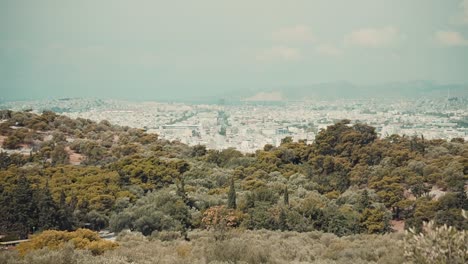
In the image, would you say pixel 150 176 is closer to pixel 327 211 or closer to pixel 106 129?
pixel 327 211

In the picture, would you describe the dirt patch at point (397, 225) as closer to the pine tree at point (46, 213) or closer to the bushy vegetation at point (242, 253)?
the bushy vegetation at point (242, 253)

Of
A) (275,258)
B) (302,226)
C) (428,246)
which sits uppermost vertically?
(428,246)

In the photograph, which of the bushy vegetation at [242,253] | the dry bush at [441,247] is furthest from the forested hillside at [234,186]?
the dry bush at [441,247]

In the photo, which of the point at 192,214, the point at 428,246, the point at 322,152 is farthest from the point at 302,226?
the point at 322,152

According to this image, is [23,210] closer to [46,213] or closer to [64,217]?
[46,213]

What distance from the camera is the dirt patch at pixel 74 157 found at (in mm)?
30897

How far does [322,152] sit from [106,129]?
20665 mm

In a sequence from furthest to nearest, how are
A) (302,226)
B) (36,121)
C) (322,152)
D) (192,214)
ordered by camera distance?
(36,121) → (322,152) → (192,214) → (302,226)

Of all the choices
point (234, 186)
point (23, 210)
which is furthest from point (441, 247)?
point (234, 186)

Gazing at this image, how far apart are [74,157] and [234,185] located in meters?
13.5

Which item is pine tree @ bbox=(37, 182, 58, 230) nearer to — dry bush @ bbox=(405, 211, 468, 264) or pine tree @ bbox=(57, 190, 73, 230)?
pine tree @ bbox=(57, 190, 73, 230)

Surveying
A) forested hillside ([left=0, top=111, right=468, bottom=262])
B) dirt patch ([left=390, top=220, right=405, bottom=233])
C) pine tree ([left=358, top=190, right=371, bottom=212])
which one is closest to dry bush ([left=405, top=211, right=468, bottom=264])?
forested hillside ([left=0, top=111, right=468, bottom=262])

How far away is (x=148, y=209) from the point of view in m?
18.7

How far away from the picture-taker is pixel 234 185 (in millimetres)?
24281
